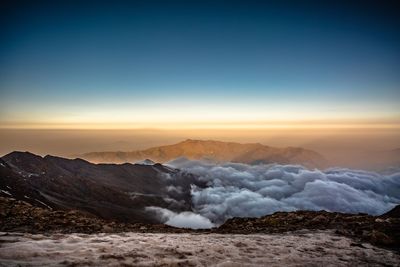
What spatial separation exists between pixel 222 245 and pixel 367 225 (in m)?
8.32

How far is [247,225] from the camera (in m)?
16.4

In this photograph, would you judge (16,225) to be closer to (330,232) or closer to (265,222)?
(265,222)

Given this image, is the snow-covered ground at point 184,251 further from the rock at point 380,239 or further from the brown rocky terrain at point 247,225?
the brown rocky terrain at point 247,225

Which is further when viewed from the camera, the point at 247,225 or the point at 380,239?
the point at 247,225

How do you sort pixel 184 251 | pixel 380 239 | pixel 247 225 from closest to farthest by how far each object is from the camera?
1. pixel 184 251
2. pixel 380 239
3. pixel 247 225

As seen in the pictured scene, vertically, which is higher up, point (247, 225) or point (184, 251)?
point (184, 251)

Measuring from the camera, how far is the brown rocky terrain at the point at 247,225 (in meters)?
13.0

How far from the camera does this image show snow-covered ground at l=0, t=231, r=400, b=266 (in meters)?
8.96

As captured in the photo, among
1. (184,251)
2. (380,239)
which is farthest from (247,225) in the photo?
(184,251)

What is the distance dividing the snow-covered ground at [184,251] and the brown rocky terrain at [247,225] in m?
1.32

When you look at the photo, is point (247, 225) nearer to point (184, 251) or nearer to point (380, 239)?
point (380, 239)

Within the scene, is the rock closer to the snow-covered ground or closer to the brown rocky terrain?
the brown rocky terrain

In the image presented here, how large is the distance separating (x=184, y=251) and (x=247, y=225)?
23.1ft

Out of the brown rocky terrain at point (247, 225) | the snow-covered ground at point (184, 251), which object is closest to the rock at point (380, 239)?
the brown rocky terrain at point (247, 225)
